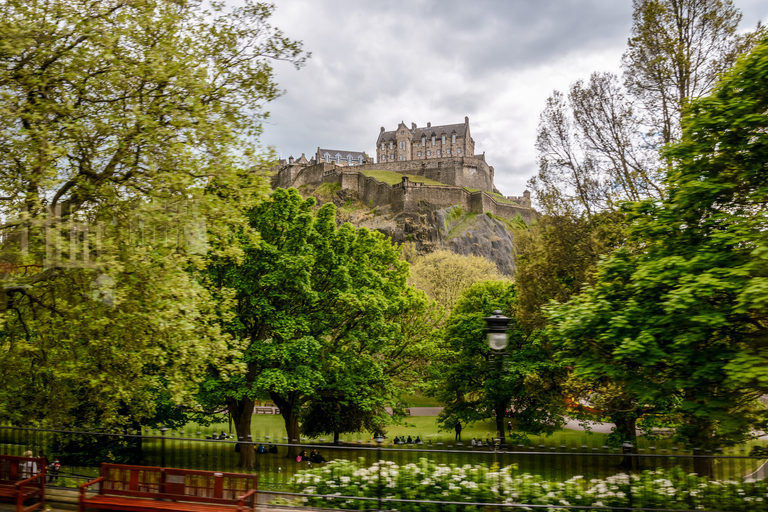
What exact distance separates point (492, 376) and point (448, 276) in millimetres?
28179

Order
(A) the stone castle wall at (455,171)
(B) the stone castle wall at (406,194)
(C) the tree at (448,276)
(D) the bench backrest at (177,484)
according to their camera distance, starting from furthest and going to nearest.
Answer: (A) the stone castle wall at (455,171) < (B) the stone castle wall at (406,194) < (C) the tree at (448,276) < (D) the bench backrest at (177,484)

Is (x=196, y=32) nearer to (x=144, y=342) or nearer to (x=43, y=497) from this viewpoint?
(x=144, y=342)

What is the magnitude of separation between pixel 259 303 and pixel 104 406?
717 centimetres

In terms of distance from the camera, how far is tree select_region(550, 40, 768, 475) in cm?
747

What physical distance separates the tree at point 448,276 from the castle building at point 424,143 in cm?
8088

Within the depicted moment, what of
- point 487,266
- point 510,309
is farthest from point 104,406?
point 487,266

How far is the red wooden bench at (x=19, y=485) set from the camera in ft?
25.5

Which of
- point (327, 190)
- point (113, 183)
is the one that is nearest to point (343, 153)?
point (327, 190)

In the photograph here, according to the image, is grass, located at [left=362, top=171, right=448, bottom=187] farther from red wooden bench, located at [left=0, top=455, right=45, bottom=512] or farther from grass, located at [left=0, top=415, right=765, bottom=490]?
red wooden bench, located at [left=0, top=455, right=45, bottom=512]

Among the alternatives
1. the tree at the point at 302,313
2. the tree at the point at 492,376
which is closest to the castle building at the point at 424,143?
the tree at the point at 492,376

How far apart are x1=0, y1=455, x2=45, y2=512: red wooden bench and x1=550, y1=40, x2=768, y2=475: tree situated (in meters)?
8.76

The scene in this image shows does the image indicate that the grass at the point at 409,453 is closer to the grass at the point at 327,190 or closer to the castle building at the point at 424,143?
the grass at the point at 327,190

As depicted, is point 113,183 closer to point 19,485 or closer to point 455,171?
point 19,485

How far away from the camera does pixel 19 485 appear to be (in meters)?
7.74
